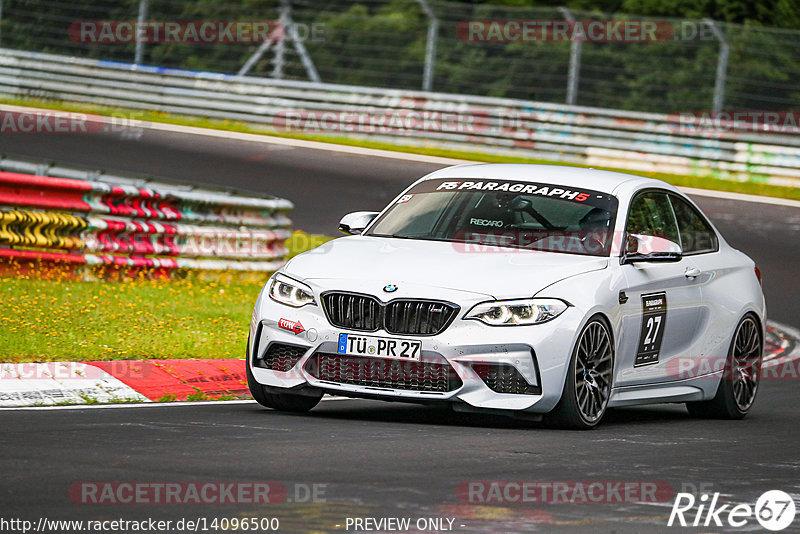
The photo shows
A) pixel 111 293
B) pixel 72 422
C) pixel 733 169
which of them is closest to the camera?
pixel 72 422

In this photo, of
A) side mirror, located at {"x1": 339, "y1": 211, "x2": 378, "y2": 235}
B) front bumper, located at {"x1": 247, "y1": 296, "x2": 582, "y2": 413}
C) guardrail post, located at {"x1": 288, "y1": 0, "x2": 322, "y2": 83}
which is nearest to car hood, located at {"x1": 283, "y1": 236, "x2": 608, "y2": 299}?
front bumper, located at {"x1": 247, "y1": 296, "x2": 582, "y2": 413}

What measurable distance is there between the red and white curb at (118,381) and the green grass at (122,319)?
10.8 inches

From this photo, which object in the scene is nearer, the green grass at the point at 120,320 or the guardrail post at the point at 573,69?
the green grass at the point at 120,320

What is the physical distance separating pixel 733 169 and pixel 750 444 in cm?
1820

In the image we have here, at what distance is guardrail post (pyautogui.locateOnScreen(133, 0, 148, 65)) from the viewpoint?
30.5 meters

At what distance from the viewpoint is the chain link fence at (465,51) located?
88.8 ft

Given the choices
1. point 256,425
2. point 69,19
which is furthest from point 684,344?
point 69,19

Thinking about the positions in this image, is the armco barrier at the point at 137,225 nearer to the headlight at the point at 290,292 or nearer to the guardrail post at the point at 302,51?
the headlight at the point at 290,292

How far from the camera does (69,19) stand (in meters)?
31.5

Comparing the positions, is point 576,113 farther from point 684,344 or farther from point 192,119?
point 684,344

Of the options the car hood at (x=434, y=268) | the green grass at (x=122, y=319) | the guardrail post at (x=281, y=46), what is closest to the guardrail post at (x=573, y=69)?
the guardrail post at (x=281, y=46)

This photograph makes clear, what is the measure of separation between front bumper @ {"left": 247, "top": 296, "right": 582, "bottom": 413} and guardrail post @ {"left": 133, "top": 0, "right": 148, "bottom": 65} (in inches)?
891

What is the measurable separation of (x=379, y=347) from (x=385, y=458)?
3.90 ft

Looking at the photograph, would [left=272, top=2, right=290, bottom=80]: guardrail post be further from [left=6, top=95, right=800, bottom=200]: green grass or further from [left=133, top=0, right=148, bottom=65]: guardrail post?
[left=133, top=0, right=148, bottom=65]: guardrail post
